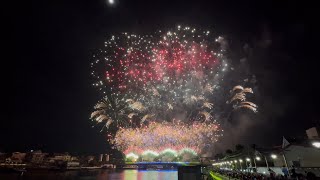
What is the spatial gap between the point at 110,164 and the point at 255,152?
17016 cm

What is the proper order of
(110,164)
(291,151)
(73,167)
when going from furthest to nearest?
(110,164), (73,167), (291,151)

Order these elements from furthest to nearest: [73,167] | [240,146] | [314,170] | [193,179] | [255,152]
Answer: [73,167]
[240,146]
[255,152]
[314,170]
[193,179]

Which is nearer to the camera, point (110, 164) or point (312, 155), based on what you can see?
point (312, 155)

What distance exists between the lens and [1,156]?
183625mm

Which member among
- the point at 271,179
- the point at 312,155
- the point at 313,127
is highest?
the point at 313,127

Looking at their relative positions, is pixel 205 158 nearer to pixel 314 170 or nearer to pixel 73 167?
pixel 314 170

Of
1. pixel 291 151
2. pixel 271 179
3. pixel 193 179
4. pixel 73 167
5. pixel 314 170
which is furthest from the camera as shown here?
pixel 73 167

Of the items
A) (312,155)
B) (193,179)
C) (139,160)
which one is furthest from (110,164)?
(193,179)

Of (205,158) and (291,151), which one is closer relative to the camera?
(291,151)

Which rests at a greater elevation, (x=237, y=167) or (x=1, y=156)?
(x=1, y=156)

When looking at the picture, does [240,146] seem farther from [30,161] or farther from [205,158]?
[30,161]

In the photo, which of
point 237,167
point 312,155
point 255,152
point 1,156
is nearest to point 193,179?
point 312,155

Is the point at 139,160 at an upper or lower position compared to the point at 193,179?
upper

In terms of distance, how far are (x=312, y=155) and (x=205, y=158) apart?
9037 centimetres
